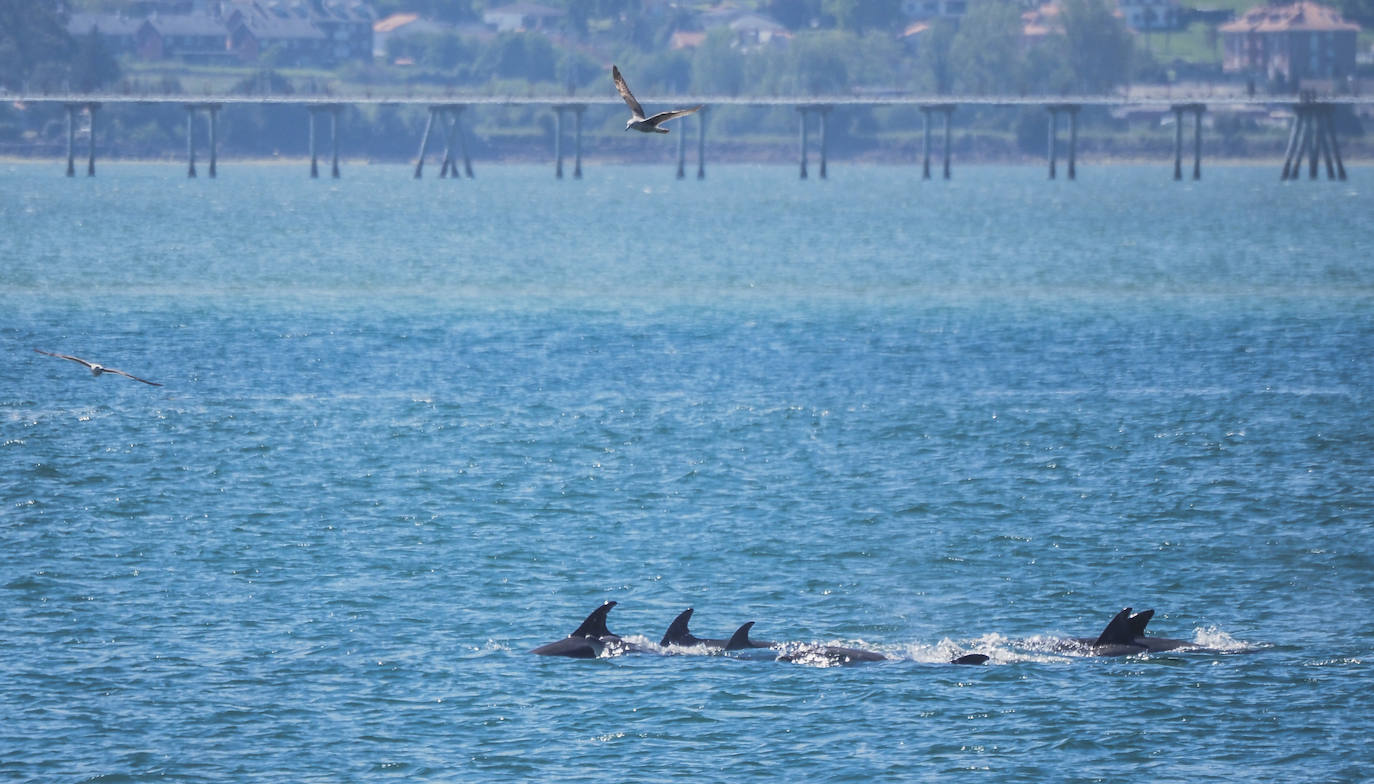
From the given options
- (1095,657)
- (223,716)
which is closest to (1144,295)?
(1095,657)

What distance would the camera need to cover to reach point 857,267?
376 ft

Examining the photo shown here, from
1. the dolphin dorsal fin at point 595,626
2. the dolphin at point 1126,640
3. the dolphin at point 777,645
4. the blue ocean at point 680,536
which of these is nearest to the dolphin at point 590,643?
the dolphin dorsal fin at point 595,626

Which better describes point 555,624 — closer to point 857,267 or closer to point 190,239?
point 857,267

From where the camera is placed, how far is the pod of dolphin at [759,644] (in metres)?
29.8

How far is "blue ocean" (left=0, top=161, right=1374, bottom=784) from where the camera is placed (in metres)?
26.5

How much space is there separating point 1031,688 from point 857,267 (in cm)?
8701

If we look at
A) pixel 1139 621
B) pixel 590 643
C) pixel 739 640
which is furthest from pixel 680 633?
pixel 1139 621

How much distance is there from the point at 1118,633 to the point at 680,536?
11342 mm

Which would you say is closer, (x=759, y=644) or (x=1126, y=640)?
(x=1126, y=640)

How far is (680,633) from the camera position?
30188 mm

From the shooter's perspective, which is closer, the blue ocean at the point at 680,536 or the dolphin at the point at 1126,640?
the blue ocean at the point at 680,536

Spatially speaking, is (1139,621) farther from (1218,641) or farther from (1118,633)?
(1218,641)

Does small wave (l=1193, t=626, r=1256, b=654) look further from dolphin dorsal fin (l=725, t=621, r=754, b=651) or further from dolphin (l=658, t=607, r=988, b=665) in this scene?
dolphin dorsal fin (l=725, t=621, r=754, b=651)

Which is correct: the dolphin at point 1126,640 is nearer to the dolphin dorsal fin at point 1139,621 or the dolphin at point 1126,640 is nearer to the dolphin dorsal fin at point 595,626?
the dolphin dorsal fin at point 1139,621
